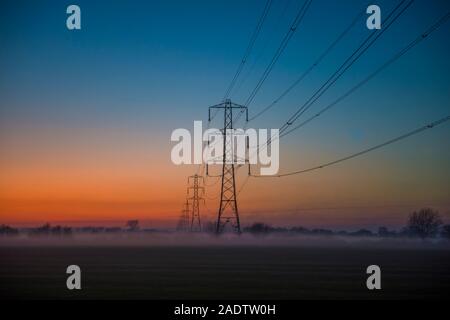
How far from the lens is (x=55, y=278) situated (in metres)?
46.8

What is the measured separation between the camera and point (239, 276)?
1912 inches

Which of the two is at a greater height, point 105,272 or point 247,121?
point 247,121
